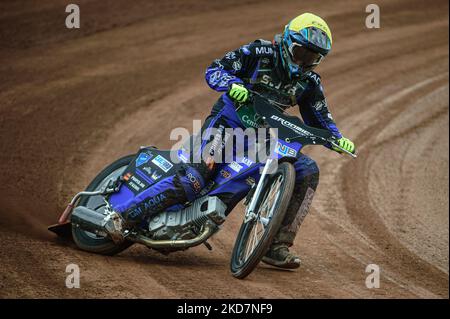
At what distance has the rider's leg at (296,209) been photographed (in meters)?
6.31

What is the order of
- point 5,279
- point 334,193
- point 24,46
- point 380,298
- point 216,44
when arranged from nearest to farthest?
point 5,279 < point 380,298 < point 334,193 < point 24,46 < point 216,44

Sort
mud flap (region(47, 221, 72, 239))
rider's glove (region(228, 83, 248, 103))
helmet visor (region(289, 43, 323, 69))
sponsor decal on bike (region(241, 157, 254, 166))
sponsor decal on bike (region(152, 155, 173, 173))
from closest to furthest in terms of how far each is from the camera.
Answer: rider's glove (region(228, 83, 248, 103)), helmet visor (region(289, 43, 323, 69)), sponsor decal on bike (region(241, 157, 254, 166)), sponsor decal on bike (region(152, 155, 173, 173)), mud flap (region(47, 221, 72, 239))

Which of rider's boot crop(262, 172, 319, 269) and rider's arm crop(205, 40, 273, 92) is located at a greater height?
rider's arm crop(205, 40, 273, 92)

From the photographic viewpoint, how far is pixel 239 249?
20.4 ft

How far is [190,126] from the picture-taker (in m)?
11.4

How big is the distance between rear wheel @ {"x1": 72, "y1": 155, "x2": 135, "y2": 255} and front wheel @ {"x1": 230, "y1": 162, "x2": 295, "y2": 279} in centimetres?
112

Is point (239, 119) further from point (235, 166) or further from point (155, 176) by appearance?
point (155, 176)

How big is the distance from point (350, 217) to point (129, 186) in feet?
11.4

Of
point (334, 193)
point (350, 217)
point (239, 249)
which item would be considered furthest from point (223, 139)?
point (334, 193)

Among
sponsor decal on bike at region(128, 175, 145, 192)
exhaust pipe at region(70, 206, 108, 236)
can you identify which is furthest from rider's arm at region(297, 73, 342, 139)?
exhaust pipe at region(70, 206, 108, 236)

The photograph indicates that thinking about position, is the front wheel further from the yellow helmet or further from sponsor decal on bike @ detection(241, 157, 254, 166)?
the yellow helmet

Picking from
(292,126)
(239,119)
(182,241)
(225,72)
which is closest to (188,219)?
(182,241)

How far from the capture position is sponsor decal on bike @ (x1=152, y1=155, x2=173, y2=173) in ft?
21.6

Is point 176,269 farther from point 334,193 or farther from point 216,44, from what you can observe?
point 216,44
